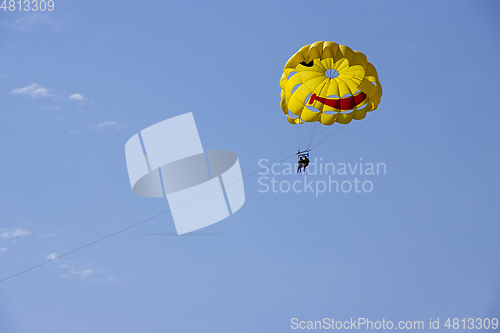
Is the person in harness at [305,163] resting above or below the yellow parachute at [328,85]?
below

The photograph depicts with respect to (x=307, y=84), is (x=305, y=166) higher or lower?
lower

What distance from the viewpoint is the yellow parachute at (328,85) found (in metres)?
30.3

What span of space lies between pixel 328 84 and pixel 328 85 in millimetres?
45

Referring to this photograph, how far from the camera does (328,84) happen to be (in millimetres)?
32406

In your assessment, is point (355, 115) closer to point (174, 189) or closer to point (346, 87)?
point (346, 87)

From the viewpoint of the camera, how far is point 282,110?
111 ft

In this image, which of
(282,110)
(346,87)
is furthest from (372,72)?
(282,110)

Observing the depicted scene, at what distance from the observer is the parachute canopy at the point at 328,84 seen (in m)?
30.3

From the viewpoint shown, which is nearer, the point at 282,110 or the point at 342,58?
the point at 342,58

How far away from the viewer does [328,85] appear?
32.4 m

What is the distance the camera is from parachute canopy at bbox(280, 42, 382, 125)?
30281 millimetres

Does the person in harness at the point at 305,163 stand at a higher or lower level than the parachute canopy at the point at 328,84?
lower

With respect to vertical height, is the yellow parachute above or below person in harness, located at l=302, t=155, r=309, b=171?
above

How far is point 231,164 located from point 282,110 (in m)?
5.11
